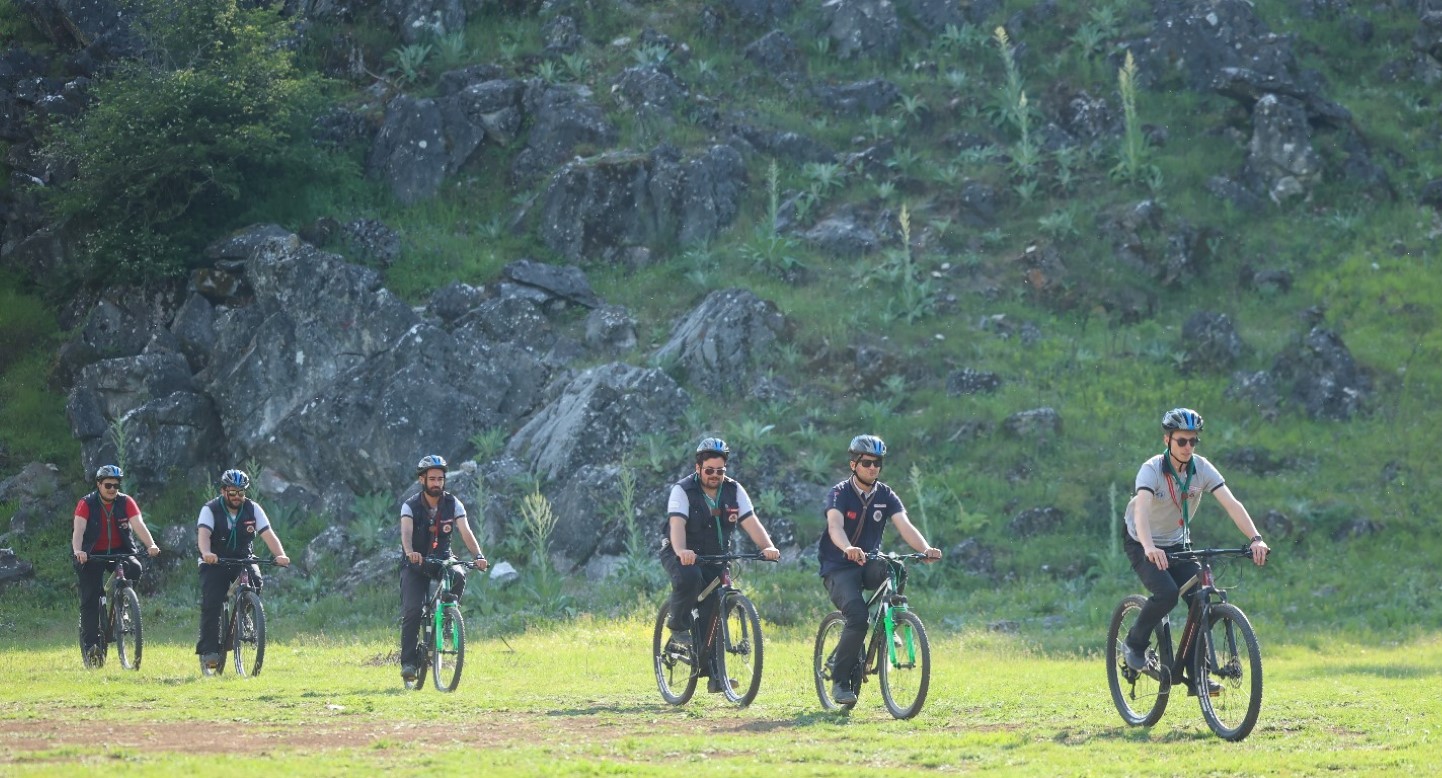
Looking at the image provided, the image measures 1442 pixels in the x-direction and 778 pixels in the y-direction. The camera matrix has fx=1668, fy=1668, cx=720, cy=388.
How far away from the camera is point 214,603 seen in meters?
18.9

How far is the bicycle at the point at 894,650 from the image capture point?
1347 cm

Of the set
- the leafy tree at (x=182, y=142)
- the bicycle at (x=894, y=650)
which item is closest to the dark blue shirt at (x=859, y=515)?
the bicycle at (x=894, y=650)

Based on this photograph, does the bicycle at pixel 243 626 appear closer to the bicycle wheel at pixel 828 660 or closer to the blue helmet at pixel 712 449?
the blue helmet at pixel 712 449

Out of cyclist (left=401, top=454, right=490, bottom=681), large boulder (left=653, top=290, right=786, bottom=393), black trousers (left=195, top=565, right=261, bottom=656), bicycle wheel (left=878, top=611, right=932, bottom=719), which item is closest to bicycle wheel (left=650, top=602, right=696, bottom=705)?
bicycle wheel (left=878, top=611, right=932, bottom=719)

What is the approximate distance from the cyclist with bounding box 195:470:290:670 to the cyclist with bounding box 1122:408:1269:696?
32.9 feet

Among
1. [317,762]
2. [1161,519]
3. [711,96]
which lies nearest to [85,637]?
[317,762]

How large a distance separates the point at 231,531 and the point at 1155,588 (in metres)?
11.0

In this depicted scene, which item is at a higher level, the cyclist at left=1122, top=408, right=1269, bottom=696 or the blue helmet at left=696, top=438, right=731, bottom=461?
the blue helmet at left=696, top=438, right=731, bottom=461

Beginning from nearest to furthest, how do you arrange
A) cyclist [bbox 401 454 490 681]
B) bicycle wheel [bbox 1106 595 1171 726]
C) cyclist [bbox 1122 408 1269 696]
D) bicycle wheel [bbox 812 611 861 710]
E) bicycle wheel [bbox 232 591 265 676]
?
cyclist [bbox 1122 408 1269 696] → bicycle wheel [bbox 1106 595 1171 726] → bicycle wheel [bbox 812 611 861 710] → cyclist [bbox 401 454 490 681] → bicycle wheel [bbox 232 591 265 676]

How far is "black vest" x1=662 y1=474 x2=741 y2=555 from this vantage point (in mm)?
15078

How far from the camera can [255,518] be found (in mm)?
19109

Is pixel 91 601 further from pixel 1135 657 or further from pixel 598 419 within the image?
pixel 1135 657

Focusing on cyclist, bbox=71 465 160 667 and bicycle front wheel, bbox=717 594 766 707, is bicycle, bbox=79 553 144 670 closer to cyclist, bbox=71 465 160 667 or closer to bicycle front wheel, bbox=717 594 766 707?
cyclist, bbox=71 465 160 667

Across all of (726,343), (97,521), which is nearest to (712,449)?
(97,521)
